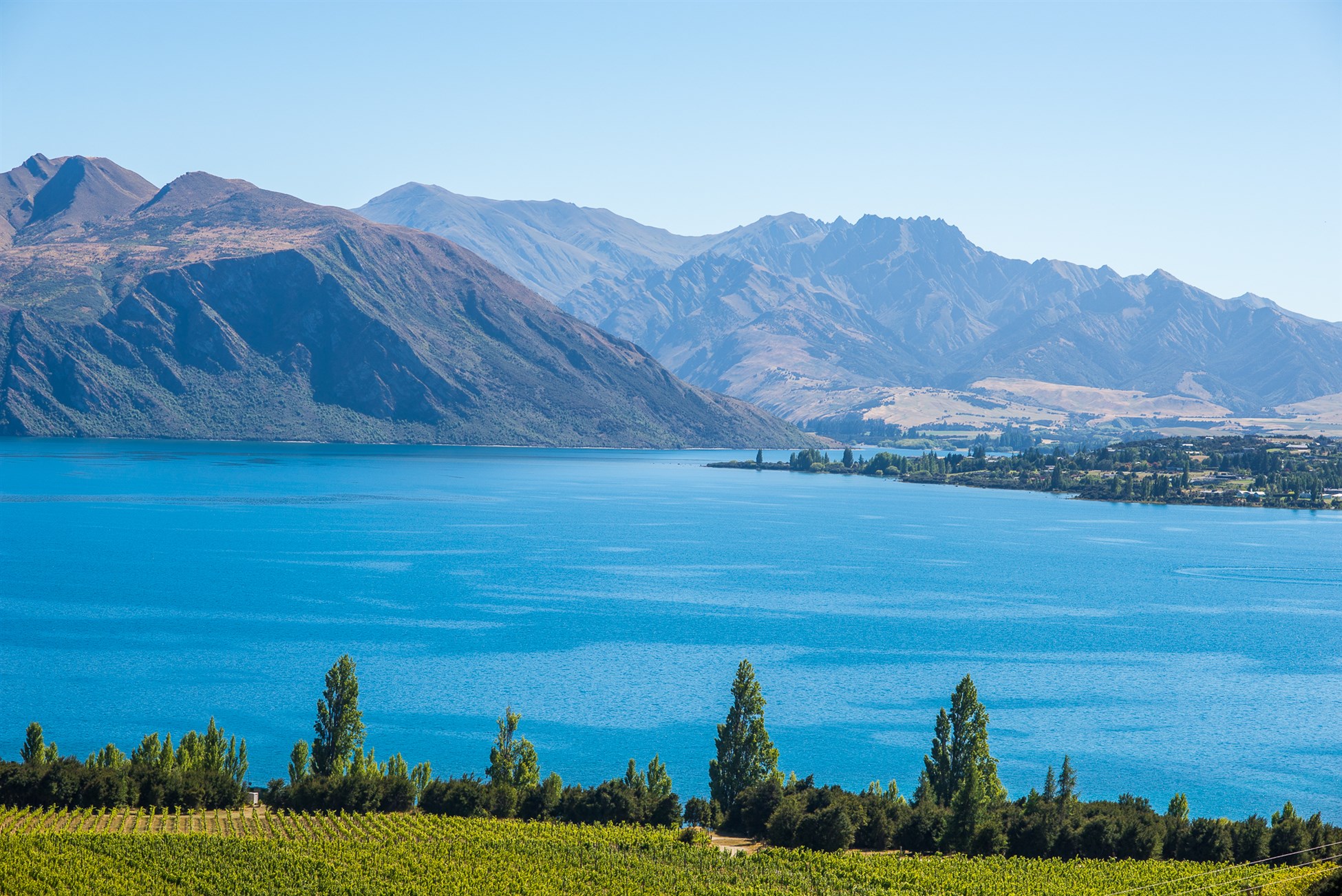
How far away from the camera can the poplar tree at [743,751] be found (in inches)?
2623

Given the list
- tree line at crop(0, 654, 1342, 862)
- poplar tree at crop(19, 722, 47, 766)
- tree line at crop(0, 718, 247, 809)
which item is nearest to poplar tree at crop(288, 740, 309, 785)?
tree line at crop(0, 654, 1342, 862)

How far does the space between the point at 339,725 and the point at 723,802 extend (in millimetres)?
22056

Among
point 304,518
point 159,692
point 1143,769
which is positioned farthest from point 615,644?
point 304,518

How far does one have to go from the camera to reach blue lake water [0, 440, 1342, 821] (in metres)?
79.8

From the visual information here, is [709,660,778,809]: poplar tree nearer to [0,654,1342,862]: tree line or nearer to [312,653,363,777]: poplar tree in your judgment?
[0,654,1342,862]: tree line

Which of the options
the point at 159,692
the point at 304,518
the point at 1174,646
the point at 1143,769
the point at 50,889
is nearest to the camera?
the point at 50,889

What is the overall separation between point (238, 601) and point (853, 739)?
7190cm

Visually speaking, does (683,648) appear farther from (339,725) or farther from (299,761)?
(299,761)

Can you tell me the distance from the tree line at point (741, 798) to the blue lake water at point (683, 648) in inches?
302

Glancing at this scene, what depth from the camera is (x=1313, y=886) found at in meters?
41.6

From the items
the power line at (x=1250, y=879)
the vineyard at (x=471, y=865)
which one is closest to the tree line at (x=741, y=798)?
the vineyard at (x=471, y=865)

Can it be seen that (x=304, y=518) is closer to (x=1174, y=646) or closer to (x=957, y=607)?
(x=957, y=607)

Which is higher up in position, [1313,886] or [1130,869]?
[1313,886]

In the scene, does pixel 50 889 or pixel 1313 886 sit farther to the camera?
pixel 50 889
